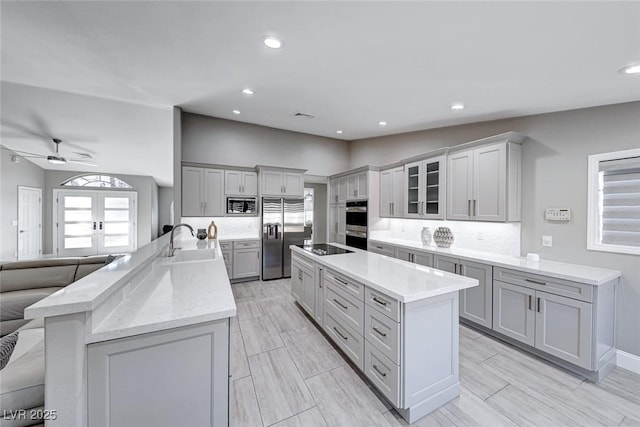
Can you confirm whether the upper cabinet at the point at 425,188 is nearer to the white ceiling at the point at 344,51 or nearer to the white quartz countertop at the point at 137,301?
the white ceiling at the point at 344,51

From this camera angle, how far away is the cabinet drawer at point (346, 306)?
2.05 metres

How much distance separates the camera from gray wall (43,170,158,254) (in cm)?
701

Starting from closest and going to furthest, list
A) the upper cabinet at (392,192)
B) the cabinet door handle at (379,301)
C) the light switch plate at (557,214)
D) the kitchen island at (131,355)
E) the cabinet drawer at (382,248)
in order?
the kitchen island at (131,355), the cabinet door handle at (379,301), the light switch plate at (557,214), the cabinet drawer at (382,248), the upper cabinet at (392,192)

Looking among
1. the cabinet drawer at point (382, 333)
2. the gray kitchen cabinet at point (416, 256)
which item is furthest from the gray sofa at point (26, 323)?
the gray kitchen cabinet at point (416, 256)

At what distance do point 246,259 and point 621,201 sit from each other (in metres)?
5.14

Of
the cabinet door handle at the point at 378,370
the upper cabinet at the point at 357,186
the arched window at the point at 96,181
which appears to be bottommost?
the cabinet door handle at the point at 378,370

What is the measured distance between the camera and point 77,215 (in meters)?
7.42

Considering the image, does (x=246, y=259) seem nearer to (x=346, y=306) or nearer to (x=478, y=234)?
(x=346, y=306)

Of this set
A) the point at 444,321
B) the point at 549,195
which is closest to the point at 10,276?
the point at 444,321

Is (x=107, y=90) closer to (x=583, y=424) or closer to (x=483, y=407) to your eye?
(x=483, y=407)

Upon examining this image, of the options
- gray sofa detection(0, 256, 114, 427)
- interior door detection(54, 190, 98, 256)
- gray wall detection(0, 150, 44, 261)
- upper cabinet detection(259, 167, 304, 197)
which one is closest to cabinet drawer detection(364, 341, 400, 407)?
gray sofa detection(0, 256, 114, 427)

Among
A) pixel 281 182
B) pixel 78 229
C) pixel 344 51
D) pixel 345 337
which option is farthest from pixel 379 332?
pixel 78 229

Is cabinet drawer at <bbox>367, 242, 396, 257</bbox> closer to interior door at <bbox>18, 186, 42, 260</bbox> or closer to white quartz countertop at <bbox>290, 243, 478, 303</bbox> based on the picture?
white quartz countertop at <bbox>290, 243, 478, 303</bbox>

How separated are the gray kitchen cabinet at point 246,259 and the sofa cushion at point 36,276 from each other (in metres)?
2.22
